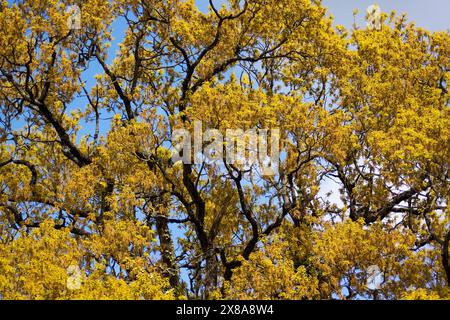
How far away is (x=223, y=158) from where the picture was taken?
14.2 metres

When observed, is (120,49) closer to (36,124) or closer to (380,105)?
(36,124)

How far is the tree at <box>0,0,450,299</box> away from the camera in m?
13.1

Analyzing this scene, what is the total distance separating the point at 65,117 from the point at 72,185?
335 centimetres

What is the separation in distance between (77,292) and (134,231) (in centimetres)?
290

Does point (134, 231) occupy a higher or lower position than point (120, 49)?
lower

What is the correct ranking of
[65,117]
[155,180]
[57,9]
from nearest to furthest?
[155,180]
[57,9]
[65,117]

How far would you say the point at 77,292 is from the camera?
1095 centimetres

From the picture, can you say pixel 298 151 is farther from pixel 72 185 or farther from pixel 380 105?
pixel 72 185

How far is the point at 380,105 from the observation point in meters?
17.7

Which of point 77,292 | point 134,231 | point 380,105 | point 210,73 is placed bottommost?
point 77,292

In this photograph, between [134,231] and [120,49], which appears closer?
[134,231]

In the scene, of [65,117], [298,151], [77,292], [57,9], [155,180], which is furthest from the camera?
[65,117]

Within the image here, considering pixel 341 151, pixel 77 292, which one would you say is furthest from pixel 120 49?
pixel 77 292

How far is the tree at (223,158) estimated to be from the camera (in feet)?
42.9
